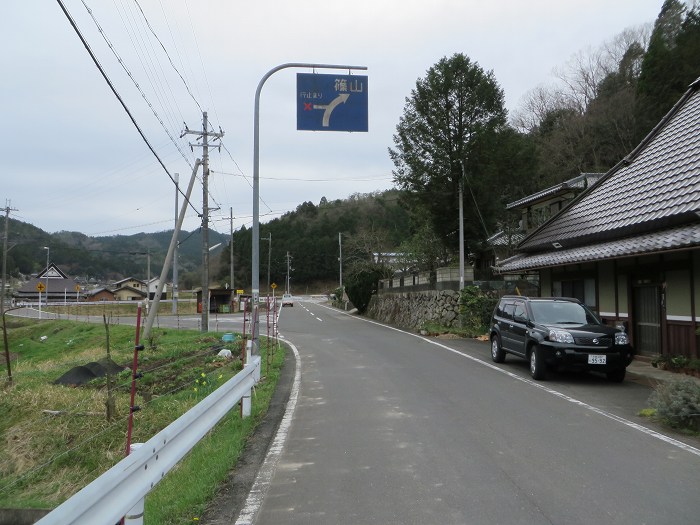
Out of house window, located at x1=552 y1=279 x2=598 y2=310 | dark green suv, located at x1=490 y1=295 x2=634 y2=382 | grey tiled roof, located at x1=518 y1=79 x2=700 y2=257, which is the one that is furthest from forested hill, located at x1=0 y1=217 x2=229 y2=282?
dark green suv, located at x1=490 y1=295 x2=634 y2=382

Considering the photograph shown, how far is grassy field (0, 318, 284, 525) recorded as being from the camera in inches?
235

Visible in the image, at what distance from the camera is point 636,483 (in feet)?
17.2

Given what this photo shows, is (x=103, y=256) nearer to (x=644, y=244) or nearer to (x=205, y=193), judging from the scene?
(x=205, y=193)

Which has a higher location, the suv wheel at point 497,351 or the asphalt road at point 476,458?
the suv wheel at point 497,351

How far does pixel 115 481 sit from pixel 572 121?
142 feet

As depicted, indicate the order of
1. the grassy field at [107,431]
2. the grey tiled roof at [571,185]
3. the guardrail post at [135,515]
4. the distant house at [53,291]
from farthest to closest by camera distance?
the distant house at [53,291]
the grey tiled roof at [571,185]
the grassy field at [107,431]
the guardrail post at [135,515]

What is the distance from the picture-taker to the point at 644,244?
482 inches

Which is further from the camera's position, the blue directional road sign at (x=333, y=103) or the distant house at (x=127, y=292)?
the distant house at (x=127, y=292)

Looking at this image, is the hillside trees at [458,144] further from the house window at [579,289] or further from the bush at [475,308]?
the house window at [579,289]

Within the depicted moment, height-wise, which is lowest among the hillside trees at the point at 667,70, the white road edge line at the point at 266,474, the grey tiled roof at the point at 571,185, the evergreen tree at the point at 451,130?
the white road edge line at the point at 266,474

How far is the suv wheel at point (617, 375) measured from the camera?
11.2m

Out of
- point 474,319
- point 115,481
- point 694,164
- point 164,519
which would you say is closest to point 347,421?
point 164,519

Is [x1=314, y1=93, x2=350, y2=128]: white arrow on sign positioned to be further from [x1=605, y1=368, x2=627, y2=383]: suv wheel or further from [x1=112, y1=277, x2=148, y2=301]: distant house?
[x1=112, y1=277, x2=148, y2=301]: distant house

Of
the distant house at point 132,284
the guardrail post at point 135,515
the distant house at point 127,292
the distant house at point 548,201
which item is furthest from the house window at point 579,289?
the distant house at point 132,284
